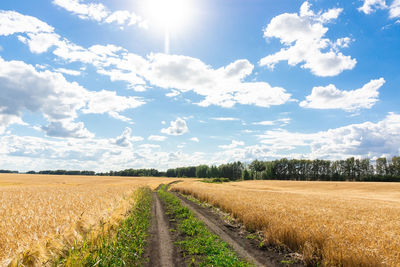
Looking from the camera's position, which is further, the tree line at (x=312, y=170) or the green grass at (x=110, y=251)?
the tree line at (x=312, y=170)

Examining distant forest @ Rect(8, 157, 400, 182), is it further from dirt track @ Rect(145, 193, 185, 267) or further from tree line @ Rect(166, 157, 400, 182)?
dirt track @ Rect(145, 193, 185, 267)

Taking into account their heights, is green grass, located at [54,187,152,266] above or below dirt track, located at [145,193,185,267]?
above

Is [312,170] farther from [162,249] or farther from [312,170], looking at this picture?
[162,249]

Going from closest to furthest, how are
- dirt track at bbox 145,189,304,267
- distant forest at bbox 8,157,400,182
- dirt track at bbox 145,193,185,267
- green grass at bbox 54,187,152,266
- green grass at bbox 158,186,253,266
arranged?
green grass at bbox 54,187,152,266, green grass at bbox 158,186,253,266, dirt track at bbox 145,193,185,267, dirt track at bbox 145,189,304,267, distant forest at bbox 8,157,400,182

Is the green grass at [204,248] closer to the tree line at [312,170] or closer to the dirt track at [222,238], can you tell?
the dirt track at [222,238]

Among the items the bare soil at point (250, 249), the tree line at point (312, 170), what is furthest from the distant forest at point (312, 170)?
the bare soil at point (250, 249)

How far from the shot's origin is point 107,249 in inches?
345

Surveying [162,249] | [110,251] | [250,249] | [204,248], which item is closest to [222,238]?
[250,249]

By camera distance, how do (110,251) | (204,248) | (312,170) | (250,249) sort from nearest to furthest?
(110,251) < (204,248) < (250,249) < (312,170)

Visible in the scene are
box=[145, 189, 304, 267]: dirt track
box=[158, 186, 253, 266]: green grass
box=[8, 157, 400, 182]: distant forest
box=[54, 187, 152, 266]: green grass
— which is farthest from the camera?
box=[8, 157, 400, 182]: distant forest

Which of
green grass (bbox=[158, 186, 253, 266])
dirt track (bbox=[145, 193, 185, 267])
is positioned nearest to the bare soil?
green grass (bbox=[158, 186, 253, 266])

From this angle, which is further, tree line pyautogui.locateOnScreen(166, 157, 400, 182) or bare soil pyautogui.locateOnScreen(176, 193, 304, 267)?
tree line pyautogui.locateOnScreen(166, 157, 400, 182)

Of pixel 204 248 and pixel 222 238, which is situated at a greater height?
pixel 204 248

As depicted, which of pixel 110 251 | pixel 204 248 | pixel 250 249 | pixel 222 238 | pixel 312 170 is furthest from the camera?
pixel 312 170
